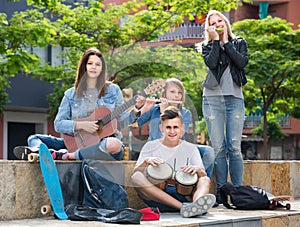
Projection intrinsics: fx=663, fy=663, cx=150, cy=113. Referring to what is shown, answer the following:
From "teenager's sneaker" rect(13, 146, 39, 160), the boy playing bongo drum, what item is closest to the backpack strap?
the boy playing bongo drum

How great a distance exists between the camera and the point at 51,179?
5375mm

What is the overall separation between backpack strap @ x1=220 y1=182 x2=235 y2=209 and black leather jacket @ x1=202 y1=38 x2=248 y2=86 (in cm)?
101

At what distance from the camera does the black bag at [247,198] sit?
20.3 feet

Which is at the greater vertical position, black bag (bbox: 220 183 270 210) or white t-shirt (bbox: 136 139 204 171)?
white t-shirt (bbox: 136 139 204 171)

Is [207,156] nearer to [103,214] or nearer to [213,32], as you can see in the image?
[213,32]

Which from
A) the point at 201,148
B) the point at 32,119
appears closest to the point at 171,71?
the point at 201,148

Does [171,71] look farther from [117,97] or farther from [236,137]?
[236,137]

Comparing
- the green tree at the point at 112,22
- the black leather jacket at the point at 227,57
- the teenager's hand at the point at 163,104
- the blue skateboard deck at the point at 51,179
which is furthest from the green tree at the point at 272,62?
the blue skateboard deck at the point at 51,179

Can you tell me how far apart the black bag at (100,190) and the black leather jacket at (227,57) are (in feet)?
5.13

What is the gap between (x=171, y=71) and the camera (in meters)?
5.73

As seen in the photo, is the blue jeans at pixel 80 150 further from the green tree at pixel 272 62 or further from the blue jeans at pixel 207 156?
the green tree at pixel 272 62

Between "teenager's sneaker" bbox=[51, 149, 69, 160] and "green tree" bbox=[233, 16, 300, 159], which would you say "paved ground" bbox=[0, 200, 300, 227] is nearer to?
"teenager's sneaker" bbox=[51, 149, 69, 160]

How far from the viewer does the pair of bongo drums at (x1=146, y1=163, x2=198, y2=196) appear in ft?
18.5

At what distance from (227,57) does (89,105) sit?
152 centimetres
